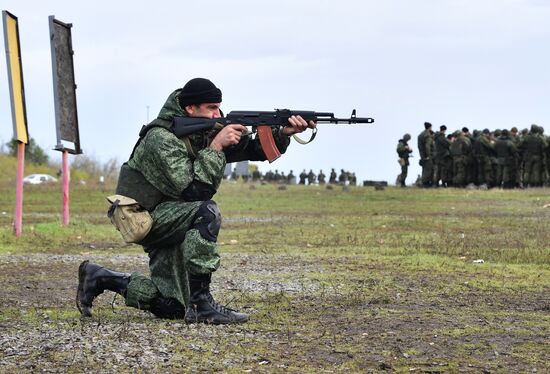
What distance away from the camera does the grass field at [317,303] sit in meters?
7.41

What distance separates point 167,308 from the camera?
9.08 metres

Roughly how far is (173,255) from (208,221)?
0.48 meters

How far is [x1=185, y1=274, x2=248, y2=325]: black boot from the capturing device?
8797mm

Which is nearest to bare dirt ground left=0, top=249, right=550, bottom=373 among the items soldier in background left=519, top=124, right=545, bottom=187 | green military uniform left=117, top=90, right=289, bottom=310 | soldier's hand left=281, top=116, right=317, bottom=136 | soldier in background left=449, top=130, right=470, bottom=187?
green military uniform left=117, top=90, right=289, bottom=310

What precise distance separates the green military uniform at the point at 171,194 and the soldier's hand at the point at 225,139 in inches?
2.2

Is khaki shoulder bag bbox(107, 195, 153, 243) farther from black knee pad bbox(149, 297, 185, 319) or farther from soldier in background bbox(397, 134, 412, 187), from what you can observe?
soldier in background bbox(397, 134, 412, 187)

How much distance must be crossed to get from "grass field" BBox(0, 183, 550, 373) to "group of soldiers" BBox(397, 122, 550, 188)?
2248 cm

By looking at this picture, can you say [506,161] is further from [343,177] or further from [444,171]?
[343,177]

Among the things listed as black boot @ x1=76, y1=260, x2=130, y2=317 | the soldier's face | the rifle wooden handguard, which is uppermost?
the soldier's face

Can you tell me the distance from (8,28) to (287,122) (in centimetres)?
942

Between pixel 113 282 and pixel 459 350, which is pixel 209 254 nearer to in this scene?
pixel 113 282

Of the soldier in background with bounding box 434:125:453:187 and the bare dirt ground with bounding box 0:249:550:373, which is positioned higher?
the soldier in background with bounding box 434:125:453:187

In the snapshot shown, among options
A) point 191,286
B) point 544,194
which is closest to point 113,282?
point 191,286

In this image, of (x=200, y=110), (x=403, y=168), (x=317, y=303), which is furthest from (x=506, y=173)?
(x=200, y=110)
